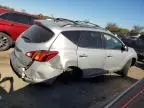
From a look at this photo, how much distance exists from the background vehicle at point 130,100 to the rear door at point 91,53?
3691mm

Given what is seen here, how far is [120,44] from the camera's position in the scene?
9141 mm

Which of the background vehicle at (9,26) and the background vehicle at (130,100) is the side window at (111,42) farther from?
the background vehicle at (130,100)

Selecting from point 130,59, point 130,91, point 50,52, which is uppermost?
point 130,91

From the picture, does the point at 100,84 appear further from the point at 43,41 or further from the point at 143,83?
the point at 143,83

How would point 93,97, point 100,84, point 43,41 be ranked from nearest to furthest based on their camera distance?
point 43,41 < point 93,97 < point 100,84

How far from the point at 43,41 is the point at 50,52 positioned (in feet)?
1.17

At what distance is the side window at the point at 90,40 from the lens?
769 centimetres

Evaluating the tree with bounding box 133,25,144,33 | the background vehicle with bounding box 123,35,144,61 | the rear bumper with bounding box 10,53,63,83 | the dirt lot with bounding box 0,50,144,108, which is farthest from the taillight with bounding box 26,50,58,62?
the tree with bounding box 133,25,144,33

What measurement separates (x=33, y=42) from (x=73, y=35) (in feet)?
3.66

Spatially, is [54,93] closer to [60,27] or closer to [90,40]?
[60,27]

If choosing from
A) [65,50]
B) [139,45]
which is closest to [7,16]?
[65,50]

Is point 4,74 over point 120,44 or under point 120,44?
under

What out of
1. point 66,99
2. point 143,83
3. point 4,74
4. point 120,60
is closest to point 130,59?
point 120,60

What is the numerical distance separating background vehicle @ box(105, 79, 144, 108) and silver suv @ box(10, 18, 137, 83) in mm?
3219
